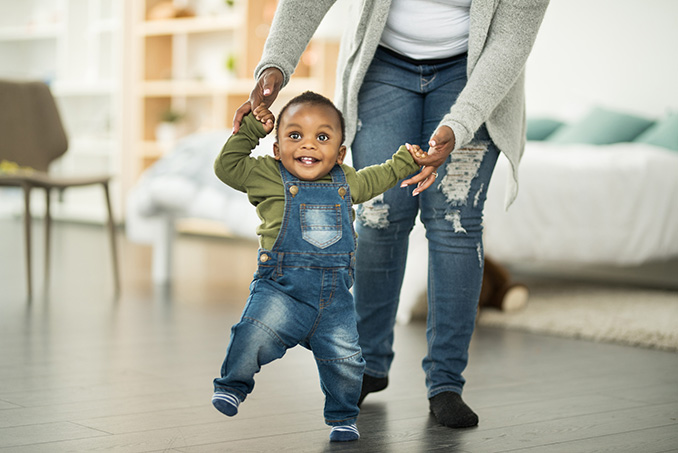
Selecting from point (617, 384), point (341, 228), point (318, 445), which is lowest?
point (617, 384)

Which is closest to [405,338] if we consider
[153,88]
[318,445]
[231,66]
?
[318,445]

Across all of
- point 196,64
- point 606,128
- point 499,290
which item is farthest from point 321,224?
point 196,64

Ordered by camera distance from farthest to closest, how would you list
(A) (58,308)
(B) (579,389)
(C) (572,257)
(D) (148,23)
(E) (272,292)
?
(D) (148,23) → (C) (572,257) → (A) (58,308) → (B) (579,389) → (E) (272,292)

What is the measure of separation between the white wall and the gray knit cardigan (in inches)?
130

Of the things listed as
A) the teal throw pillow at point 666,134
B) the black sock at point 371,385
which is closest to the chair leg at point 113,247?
the black sock at point 371,385

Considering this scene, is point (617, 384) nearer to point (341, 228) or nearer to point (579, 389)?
point (579, 389)

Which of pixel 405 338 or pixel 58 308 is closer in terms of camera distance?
pixel 405 338

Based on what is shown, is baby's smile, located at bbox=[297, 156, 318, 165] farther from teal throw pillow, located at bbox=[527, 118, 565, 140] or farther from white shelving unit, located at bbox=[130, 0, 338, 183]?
white shelving unit, located at bbox=[130, 0, 338, 183]

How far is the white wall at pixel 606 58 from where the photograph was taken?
467 cm

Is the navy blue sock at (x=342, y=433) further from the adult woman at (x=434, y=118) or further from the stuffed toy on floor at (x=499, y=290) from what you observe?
the stuffed toy on floor at (x=499, y=290)

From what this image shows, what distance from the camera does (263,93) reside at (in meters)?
1.50

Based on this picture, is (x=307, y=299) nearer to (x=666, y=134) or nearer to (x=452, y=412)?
(x=452, y=412)

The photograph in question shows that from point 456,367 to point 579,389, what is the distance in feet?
1.60

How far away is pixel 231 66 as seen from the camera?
6133 mm
